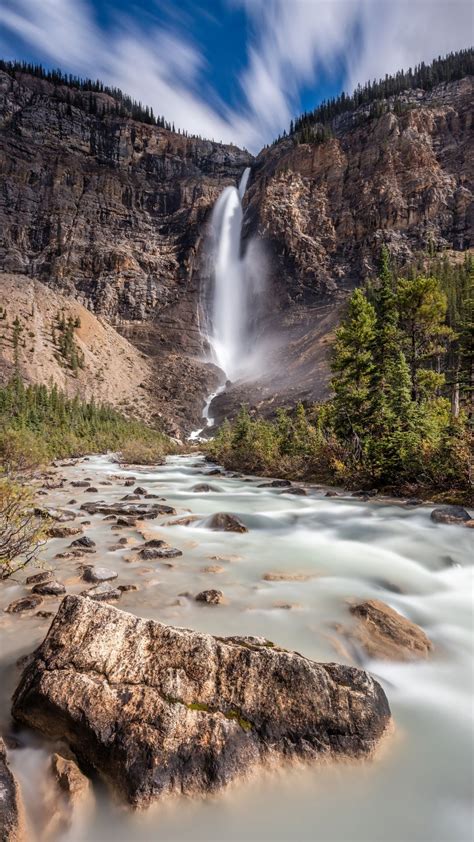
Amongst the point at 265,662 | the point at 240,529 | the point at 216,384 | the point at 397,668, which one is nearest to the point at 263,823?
the point at 265,662

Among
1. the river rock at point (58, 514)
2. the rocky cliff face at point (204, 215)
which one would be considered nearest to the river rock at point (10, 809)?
the river rock at point (58, 514)

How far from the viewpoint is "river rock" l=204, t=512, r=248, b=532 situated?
33.6ft

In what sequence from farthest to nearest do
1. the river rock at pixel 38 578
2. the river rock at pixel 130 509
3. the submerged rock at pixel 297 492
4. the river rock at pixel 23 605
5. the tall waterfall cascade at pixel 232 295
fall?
1. the tall waterfall cascade at pixel 232 295
2. the submerged rock at pixel 297 492
3. the river rock at pixel 130 509
4. the river rock at pixel 38 578
5. the river rock at pixel 23 605

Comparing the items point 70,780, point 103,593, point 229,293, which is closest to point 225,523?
point 103,593

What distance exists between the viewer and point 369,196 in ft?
307

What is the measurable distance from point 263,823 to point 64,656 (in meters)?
1.77

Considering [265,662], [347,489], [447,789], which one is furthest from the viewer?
[347,489]

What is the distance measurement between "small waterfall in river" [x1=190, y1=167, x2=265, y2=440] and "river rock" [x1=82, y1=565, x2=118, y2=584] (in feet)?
273

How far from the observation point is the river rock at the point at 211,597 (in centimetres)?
556

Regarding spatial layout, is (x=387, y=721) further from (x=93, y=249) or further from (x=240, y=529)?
(x=93, y=249)

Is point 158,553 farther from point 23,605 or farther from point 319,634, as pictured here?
point 319,634

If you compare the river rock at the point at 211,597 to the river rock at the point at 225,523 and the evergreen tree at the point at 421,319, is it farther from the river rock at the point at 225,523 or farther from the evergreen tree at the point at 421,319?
the evergreen tree at the point at 421,319

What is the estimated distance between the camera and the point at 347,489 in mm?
16359

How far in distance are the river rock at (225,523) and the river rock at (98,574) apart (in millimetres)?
4007
